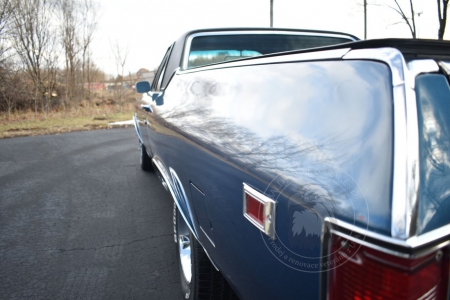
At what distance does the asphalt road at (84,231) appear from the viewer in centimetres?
265

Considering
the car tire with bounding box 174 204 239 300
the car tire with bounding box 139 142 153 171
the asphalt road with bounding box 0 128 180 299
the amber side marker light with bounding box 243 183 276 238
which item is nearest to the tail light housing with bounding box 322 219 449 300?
the amber side marker light with bounding box 243 183 276 238

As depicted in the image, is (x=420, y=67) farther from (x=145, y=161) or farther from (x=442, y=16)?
(x=442, y=16)

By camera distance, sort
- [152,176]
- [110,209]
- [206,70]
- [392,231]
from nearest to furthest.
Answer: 1. [392,231]
2. [206,70]
3. [110,209]
4. [152,176]

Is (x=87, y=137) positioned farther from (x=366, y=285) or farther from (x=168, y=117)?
(x=366, y=285)

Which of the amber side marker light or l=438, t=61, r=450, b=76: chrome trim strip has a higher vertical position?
l=438, t=61, r=450, b=76: chrome trim strip

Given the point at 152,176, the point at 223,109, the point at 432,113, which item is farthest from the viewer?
the point at 152,176

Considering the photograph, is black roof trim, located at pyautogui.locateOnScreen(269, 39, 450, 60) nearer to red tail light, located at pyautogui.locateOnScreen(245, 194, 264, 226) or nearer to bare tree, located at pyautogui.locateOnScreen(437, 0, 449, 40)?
red tail light, located at pyautogui.locateOnScreen(245, 194, 264, 226)

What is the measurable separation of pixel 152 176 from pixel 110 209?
5.17 ft

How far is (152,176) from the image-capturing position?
19.2ft

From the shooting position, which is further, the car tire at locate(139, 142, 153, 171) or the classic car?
the car tire at locate(139, 142, 153, 171)

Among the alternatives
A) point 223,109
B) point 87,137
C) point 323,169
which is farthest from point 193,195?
point 87,137

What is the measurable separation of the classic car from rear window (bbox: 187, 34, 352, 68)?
75.1 inches

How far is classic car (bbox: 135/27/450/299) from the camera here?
0.86 meters

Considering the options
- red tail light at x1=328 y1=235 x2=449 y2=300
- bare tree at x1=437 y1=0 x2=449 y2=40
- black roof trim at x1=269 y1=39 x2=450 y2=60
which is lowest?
red tail light at x1=328 y1=235 x2=449 y2=300
